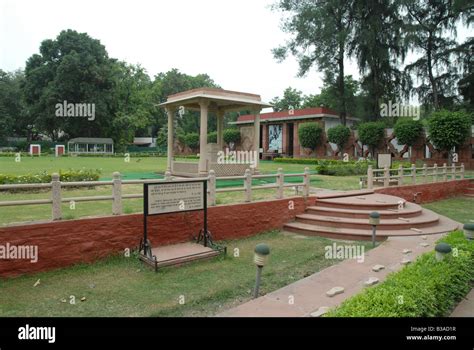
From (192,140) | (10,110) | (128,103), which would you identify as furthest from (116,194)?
(10,110)

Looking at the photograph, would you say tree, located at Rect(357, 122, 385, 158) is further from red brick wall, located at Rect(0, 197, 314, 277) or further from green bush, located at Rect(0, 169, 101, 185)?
green bush, located at Rect(0, 169, 101, 185)

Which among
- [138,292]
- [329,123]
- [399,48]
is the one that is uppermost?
[399,48]

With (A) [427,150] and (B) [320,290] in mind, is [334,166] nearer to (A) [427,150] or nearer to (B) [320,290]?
(A) [427,150]

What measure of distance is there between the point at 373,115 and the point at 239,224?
25350 mm

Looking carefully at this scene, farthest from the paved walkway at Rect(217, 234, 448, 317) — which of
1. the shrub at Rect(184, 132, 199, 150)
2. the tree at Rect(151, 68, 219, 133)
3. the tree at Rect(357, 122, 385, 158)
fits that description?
the tree at Rect(151, 68, 219, 133)

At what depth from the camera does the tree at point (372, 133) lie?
2600cm

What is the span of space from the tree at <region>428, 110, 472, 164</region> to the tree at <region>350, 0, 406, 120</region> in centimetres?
810

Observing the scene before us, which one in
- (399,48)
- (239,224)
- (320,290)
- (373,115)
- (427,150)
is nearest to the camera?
(320,290)

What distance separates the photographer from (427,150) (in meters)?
24.8

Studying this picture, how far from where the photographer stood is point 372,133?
2603cm

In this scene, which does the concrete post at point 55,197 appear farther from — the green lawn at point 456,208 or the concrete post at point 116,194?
the green lawn at point 456,208

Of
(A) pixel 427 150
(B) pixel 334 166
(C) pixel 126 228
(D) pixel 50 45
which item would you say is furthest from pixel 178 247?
(D) pixel 50 45

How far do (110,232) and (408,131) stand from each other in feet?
75.0

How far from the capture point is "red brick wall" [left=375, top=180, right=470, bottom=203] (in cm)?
1306
